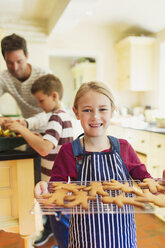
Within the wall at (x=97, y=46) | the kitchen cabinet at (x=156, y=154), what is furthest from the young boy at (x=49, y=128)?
the wall at (x=97, y=46)

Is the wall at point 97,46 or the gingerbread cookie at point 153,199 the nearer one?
the gingerbread cookie at point 153,199

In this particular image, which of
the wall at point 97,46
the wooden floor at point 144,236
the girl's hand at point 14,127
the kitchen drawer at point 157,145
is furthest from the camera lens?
the wall at point 97,46

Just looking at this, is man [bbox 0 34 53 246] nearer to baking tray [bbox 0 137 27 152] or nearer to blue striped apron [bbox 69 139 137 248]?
baking tray [bbox 0 137 27 152]

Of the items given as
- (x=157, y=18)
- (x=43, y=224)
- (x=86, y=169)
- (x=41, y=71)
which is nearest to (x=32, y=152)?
(x=86, y=169)

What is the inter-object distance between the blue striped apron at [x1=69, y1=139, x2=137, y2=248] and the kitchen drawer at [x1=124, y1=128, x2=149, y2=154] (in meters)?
0.89

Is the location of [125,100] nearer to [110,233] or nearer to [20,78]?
[20,78]

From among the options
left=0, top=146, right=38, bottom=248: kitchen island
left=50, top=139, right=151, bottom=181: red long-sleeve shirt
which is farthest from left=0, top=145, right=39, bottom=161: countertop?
left=50, top=139, right=151, bottom=181: red long-sleeve shirt

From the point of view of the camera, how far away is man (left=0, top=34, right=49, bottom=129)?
3.38 feet

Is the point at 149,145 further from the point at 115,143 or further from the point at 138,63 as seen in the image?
the point at 138,63

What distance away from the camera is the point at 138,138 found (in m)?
1.70

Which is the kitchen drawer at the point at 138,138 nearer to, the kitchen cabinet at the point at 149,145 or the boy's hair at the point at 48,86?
the kitchen cabinet at the point at 149,145

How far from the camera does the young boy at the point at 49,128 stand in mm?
896

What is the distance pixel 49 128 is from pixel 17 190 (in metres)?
0.30

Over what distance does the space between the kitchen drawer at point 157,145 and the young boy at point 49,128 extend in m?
0.71
